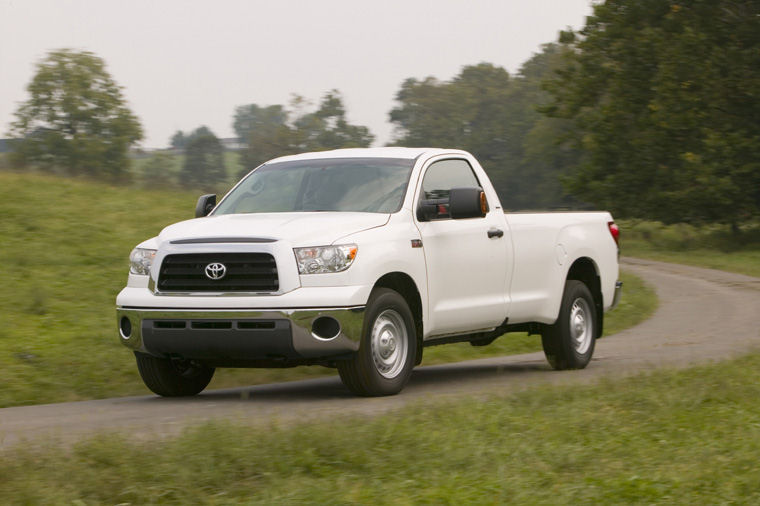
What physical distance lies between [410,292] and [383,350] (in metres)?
0.69

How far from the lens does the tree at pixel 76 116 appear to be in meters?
78.9

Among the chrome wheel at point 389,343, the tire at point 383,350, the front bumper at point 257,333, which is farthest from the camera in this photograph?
the chrome wheel at point 389,343

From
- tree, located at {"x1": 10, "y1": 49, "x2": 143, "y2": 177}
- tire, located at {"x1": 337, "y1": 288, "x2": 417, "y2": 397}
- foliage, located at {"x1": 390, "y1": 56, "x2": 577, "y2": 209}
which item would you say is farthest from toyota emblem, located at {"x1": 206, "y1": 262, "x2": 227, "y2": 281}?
foliage, located at {"x1": 390, "y1": 56, "x2": 577, "y2": 209}

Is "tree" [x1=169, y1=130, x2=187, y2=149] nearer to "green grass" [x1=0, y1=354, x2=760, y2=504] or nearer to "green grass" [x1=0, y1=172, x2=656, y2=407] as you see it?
"green grass" [x1=0, y1=172, x2=656, y2=407]

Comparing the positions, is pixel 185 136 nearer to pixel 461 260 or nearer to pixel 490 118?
pixel 490 118

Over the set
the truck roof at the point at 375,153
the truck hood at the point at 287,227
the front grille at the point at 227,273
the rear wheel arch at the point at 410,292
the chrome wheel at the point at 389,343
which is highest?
the truck roof at the point at 375,153

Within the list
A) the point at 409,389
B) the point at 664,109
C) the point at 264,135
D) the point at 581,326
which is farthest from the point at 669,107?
the point at 264,135

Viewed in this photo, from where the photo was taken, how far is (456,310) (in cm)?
1045

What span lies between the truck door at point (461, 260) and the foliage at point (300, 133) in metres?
72.7

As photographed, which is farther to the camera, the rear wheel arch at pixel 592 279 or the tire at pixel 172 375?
the rear wheel arch at pixel 592 279

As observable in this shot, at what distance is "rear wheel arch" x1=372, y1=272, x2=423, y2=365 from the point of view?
9.77 m

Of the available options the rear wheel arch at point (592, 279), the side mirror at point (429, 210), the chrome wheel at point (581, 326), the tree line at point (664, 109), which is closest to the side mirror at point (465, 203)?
the side mirror at point (429, 210)

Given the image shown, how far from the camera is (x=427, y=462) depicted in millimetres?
6078

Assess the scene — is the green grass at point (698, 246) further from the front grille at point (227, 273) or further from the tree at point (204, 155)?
the tree at point (204, 155)
